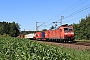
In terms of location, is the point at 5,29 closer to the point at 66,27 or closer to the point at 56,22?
the point at 56,22

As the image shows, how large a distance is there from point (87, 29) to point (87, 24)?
77.8 inches

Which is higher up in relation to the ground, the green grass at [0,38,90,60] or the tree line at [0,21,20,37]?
the tree line at [0,21,20,37]

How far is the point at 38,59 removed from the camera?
802 centimetres

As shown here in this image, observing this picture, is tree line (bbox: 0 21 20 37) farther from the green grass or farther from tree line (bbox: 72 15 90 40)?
the green grass

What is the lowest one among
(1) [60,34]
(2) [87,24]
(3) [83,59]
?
(3) [83,59]

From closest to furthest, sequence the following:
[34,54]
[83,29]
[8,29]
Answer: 1. [34,54]
2. [83,29]
3. [8,29]

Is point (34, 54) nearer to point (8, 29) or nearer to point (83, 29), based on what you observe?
point (83, 29)

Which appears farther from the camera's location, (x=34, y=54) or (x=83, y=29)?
(x=83, y=29)

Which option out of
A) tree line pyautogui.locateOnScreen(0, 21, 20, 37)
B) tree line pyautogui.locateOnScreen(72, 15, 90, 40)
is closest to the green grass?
tree line pyautogui.locateOnScreen(72, 15, 90, 40)

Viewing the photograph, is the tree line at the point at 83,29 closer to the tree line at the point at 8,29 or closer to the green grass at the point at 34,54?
the green grass at the point at 34,54

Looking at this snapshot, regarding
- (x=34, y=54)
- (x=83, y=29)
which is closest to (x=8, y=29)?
(x=83, y=29)

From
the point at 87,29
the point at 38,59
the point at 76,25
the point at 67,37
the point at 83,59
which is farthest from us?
the point at 76,25

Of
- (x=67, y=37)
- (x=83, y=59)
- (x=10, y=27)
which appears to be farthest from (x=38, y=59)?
(x=10, y=27)

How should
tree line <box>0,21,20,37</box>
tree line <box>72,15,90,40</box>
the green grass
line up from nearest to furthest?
the green grass, tree line <box>72,15,90,40</box>, tree line <box>0,21,20,37</box>
